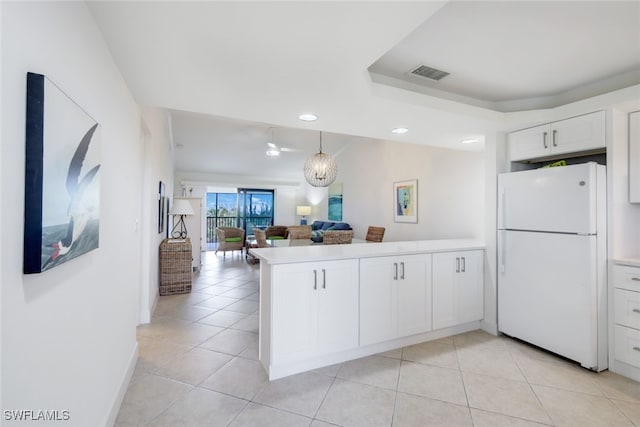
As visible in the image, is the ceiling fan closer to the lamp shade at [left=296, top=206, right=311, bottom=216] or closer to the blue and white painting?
the blue and white painting

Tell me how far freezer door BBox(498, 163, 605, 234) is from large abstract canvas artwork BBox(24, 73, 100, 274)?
134 inches

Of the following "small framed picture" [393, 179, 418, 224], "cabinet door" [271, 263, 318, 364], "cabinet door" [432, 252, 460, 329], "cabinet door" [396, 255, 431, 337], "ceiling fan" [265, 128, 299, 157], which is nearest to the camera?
"cabinet door" [271, 263, 318, 364]

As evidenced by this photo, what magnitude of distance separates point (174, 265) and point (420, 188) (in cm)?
422

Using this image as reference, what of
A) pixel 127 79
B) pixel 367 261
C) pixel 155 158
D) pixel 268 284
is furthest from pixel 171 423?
pixel 155 158

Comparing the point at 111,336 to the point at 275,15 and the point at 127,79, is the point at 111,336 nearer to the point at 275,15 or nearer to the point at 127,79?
the point at 127,79

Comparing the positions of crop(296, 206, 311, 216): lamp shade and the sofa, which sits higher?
crop(296, 206, 311, 216): lamp shade

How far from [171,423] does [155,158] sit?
2.97 meters

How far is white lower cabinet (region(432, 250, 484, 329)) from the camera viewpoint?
2953 millimetres

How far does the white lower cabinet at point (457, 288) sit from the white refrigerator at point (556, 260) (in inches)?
8.5

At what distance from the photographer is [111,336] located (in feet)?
5.69

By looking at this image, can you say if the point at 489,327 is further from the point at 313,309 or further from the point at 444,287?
the point at 313,309

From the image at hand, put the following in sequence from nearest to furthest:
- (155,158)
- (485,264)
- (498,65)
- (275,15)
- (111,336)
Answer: (275,15) < (111,336) < (498,65) < (485,264) < (155,158)

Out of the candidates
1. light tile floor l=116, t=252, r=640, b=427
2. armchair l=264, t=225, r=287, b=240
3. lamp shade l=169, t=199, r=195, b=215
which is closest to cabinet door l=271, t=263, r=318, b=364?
light tile floor l=116, t=252, r=640, b=427

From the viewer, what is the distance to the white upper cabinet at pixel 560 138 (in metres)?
2.45
